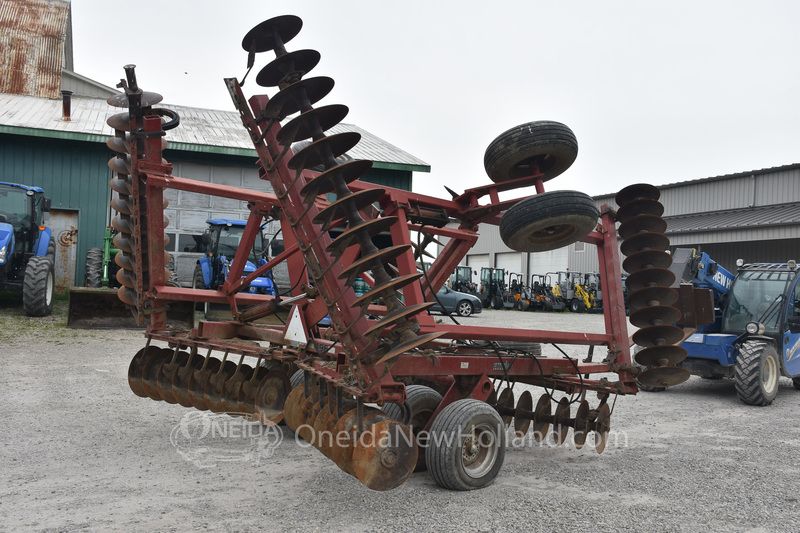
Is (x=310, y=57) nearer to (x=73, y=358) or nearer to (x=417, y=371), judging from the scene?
(x=417, y=371)

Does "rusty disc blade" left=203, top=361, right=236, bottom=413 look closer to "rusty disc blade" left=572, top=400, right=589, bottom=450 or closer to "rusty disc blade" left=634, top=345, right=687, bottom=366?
"rusty disc blade" left=572, top=400, right=589, bottom=450

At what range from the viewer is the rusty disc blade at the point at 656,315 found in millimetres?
5160

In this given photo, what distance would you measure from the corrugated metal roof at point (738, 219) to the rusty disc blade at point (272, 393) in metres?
25.1

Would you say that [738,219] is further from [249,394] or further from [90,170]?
[249,394]

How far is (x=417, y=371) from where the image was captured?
4.05 metres

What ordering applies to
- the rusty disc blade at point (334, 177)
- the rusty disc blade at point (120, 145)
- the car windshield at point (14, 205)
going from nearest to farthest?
1. the rusty disc blade at point (334, 177)
2. the rusty disc blade at point (120, 145)
3. the car windshield at point (14, 205)

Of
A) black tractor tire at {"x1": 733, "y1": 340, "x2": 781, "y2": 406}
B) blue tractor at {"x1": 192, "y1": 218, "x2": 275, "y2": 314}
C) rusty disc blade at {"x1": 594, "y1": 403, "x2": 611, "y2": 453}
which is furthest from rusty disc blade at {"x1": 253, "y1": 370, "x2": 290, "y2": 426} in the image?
blue tractor at {"x1": 192, "y1": 218, "x2": 275, "y2": 314}

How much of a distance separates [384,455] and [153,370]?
8.59 feet

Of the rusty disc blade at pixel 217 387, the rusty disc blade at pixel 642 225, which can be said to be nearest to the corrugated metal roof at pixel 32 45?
the rusty disc blade at pixel 217 387

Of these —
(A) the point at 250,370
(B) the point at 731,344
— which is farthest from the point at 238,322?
(B) the point at 731,344

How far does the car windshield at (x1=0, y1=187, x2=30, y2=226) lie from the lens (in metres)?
12.4

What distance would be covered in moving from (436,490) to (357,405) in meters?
0.96

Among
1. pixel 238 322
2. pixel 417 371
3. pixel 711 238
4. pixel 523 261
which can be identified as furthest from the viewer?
pixel 523 261

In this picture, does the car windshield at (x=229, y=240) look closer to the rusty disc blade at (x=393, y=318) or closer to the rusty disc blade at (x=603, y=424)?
the rusty disc blade at (x=603, y=424)
